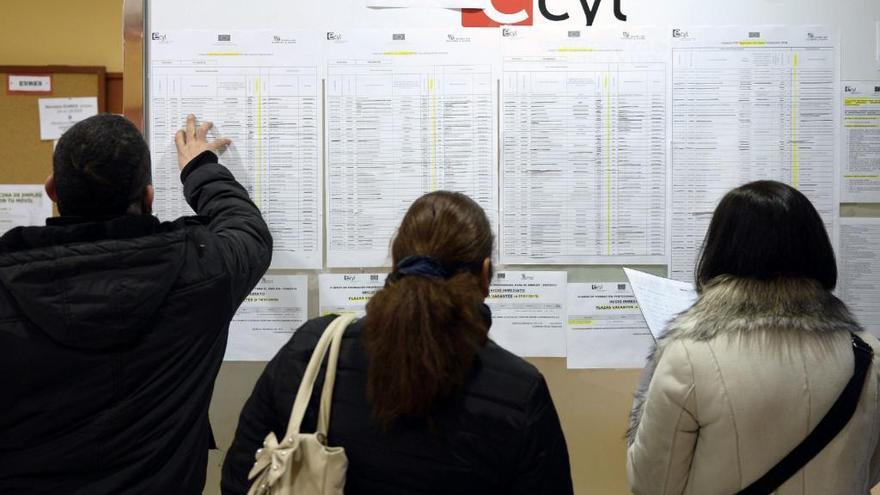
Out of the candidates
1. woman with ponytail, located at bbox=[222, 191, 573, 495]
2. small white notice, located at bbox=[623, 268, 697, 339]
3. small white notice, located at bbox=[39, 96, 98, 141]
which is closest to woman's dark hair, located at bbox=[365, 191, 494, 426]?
woman with ponytail, located at bbox=[222, 191, 573, 495]

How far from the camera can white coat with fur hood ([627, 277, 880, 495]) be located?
1138 mm

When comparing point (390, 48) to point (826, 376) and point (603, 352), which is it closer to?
point (603, 352)

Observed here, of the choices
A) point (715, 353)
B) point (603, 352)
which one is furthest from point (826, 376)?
point (603, 352)

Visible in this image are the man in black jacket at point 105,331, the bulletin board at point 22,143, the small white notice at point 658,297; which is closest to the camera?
the man in black jacket at point 105,331

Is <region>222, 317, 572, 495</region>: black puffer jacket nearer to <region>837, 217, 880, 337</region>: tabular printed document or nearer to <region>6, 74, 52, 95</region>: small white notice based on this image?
<region>837, 217, 880, 337</region>: tabular printed document

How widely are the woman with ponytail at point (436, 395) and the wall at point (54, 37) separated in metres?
2.23

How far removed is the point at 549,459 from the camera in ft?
3.44

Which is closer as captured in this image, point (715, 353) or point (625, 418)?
point (715, 353)

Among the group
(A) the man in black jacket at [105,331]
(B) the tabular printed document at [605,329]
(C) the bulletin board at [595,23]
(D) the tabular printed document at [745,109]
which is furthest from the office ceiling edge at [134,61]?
(D) the tabular printed document at [745,109]

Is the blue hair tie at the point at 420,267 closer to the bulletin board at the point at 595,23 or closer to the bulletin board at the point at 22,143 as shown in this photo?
the bulletin board at the point at 595,23

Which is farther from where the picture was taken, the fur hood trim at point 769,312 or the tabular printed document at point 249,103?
the tabular printed document at point 249,103

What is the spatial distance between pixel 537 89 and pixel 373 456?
3.71 ft

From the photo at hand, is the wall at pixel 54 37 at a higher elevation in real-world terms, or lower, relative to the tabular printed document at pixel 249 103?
higher

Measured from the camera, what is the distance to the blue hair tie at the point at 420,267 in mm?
1030
